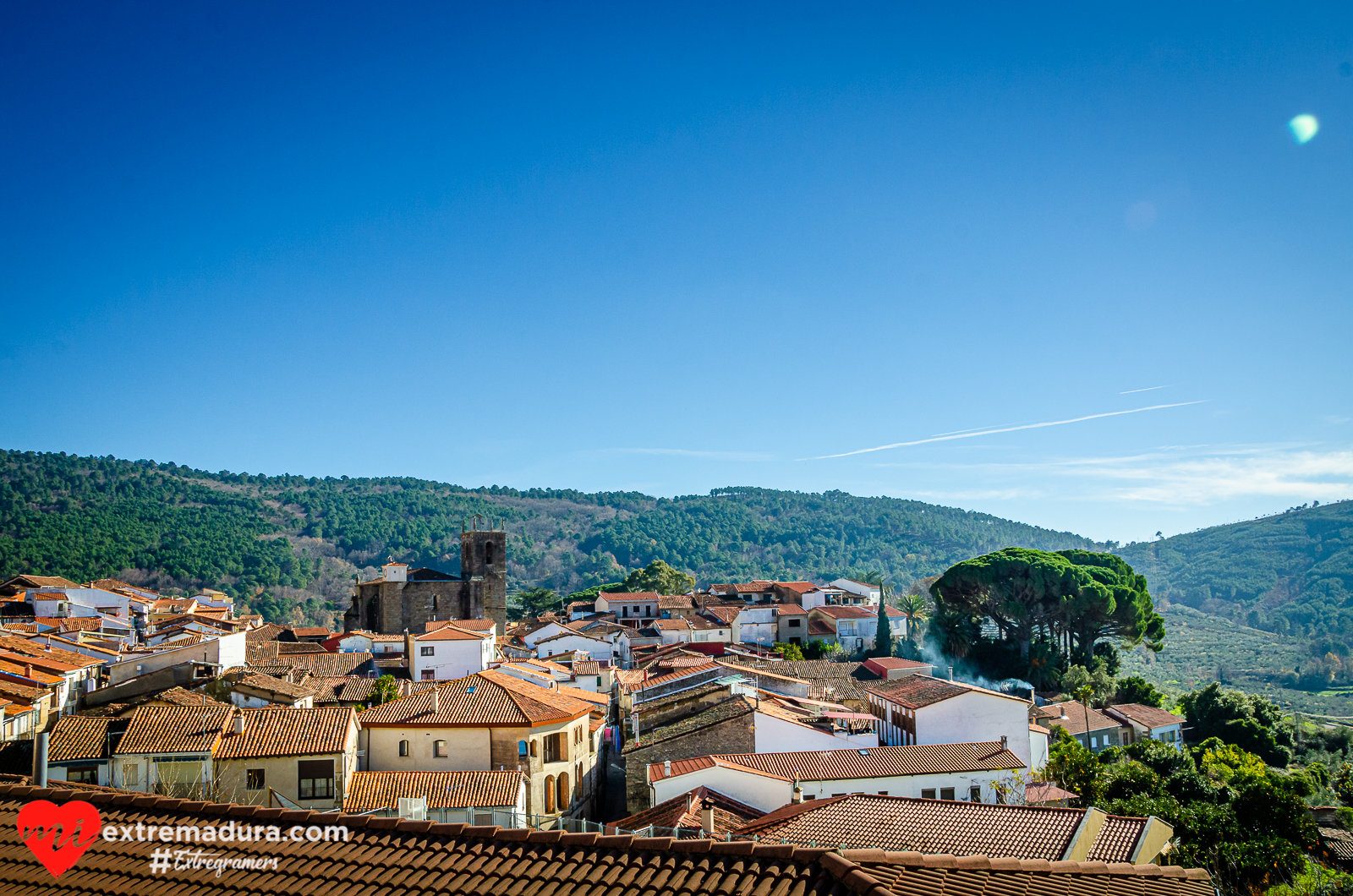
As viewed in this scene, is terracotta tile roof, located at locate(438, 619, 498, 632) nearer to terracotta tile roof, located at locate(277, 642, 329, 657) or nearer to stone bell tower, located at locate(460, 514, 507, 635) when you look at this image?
terracotta tile roof, located at locate(277, 642, 329, 657)

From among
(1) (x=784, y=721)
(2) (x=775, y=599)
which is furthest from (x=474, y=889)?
(2) (x=775, y=599)

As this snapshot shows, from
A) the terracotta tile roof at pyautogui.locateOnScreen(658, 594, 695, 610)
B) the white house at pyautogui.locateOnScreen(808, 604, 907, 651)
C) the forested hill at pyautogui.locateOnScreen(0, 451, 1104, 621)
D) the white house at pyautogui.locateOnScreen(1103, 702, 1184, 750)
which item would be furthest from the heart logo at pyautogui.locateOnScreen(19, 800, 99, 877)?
the forested hill at pyautogui.locateOnScreen(0, 451, 1104, 621)

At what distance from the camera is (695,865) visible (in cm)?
681

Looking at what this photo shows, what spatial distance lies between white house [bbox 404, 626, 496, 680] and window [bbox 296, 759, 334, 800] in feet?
73.9

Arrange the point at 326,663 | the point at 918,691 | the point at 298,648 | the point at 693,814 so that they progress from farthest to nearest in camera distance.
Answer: the point at 298,648, the point at 326,663, the point at 918,691, the point at 693,814

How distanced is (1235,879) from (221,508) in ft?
607

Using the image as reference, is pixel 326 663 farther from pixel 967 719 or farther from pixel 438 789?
pixel 967 719

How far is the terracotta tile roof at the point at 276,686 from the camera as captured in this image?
33844 millimetres

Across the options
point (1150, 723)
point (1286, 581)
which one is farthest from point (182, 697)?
point (1286, 581)

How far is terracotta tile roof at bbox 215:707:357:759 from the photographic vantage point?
74.5ft

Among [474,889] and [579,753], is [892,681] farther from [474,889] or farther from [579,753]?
[474,889]

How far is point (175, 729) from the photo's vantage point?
23812mm

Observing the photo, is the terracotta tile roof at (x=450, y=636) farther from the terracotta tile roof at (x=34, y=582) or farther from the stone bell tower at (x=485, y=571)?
the terracotta tile roof at (x=34, y=582)

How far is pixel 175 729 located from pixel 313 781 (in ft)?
14.4
